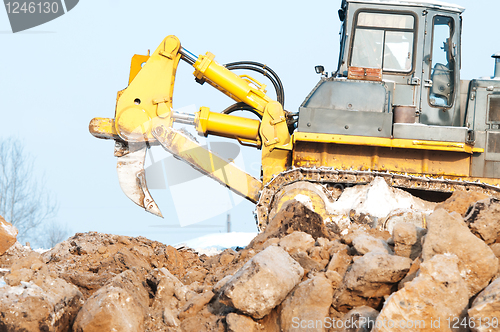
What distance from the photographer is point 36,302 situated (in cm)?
368

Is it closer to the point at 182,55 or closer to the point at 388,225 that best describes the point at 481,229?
the point at 388,225

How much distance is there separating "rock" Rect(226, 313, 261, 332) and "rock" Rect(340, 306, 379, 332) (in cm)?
62

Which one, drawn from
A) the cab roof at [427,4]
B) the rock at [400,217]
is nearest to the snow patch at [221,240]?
the rock at [400,217]

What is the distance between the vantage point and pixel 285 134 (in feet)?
25.4

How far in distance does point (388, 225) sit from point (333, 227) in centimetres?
71

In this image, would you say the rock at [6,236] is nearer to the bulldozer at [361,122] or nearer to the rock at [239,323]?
the rock at [239,323]

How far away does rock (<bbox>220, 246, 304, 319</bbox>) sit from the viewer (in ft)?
11.8

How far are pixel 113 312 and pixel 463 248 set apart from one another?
236 centimetres

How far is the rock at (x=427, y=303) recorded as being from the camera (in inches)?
126

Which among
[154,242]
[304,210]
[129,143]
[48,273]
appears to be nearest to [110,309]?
[48,273]

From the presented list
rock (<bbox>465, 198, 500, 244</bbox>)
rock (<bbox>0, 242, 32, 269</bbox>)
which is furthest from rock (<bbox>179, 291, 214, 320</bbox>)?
rock (<bbox>0, 242, 32, 269</bbox>)

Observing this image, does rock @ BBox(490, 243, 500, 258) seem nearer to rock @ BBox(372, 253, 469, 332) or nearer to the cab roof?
rock @ BBox(372, 253, 469, 332)

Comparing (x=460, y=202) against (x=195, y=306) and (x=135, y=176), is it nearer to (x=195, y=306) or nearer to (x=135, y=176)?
(x=195, y=306)

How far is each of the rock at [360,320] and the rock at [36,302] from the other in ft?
6.39
